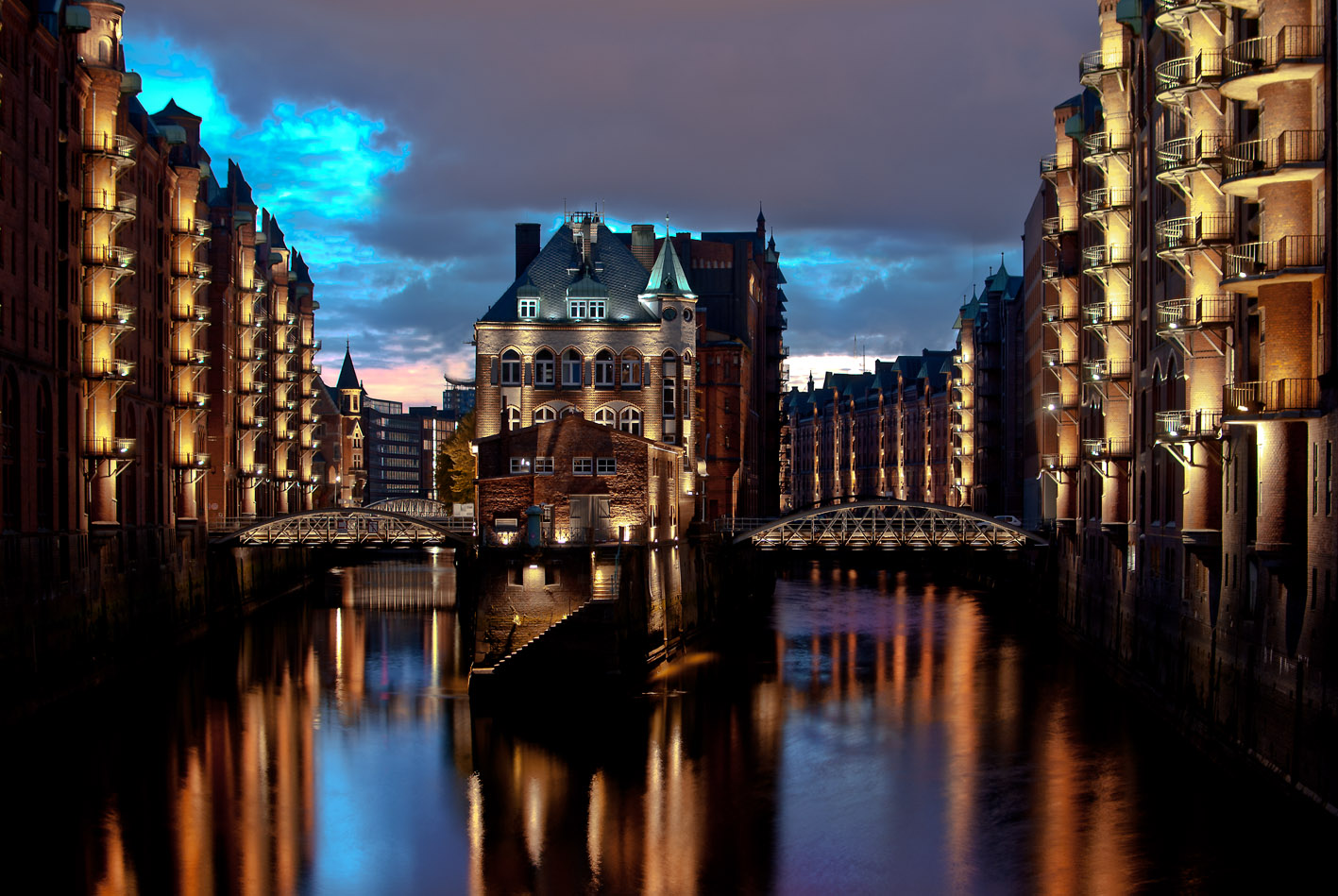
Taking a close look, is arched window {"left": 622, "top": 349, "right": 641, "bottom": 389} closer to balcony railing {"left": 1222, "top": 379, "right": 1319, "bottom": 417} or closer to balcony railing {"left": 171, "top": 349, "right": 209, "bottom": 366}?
balcony railing {"left": 171, "top": 349, "right": 209, "bottom": 366}

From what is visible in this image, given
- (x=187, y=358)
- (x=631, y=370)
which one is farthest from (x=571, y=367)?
(x=187, y=358)

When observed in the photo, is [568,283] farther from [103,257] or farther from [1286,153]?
[1286,153]

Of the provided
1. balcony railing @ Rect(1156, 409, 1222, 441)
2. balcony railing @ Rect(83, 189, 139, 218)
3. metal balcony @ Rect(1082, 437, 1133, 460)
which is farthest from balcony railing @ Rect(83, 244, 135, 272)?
balcony railing @ Rect(1156, 409, 1222, 441)

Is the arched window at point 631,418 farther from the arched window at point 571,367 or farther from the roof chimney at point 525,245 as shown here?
the roof chimney at point 525,245

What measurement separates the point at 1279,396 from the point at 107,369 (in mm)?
42262

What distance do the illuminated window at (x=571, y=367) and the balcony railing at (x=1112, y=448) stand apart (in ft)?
103

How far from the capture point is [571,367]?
267ft

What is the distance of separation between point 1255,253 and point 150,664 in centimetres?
4573

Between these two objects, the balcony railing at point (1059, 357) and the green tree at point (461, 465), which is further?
the green tree at point (461, 465)

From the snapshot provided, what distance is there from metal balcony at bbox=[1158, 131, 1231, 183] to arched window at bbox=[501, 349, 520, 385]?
45.4m

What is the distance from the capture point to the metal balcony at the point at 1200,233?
4003 centimetres

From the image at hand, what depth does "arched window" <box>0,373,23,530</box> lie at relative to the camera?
1841 inches

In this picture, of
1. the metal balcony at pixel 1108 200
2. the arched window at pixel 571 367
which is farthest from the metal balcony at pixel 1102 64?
the arched window at pixel 571 367

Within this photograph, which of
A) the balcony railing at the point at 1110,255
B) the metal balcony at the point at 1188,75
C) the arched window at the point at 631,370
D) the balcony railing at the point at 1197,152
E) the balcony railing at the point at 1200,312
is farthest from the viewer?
the arched window at the point at 631,370
